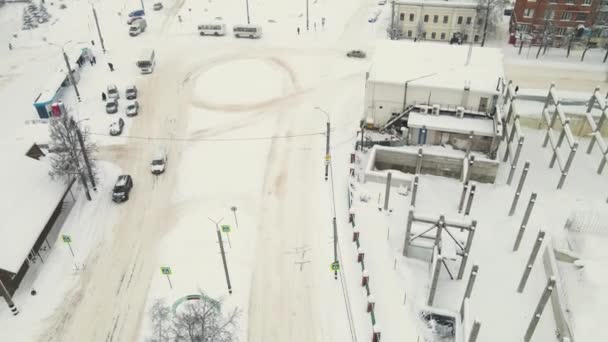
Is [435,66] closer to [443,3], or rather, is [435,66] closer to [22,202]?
[443,3]

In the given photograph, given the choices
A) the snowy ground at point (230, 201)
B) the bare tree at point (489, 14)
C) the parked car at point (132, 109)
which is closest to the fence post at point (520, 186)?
the snowy ground at point (230, 201)

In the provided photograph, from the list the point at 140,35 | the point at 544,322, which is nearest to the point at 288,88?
the point at 140,35

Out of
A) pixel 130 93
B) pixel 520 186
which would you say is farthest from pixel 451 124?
pixel 130 93

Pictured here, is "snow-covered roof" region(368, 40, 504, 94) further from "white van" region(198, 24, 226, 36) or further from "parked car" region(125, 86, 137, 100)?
"white van" region(198, 24, 226, 36)

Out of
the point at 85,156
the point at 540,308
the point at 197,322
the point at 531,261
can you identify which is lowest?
the point at 197,322

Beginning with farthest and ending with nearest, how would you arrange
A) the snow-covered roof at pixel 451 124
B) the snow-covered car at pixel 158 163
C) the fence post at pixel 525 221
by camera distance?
1. the snow-covered car at pixel 158 163
2. the snow-covered roof at pixel 451 124
3. the fence post at pixel 525 221

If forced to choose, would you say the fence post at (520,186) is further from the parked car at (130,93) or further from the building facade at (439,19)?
the parked car at (130,93)

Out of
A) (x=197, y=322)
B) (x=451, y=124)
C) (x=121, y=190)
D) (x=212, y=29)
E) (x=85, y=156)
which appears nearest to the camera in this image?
(x=197, y=322)
